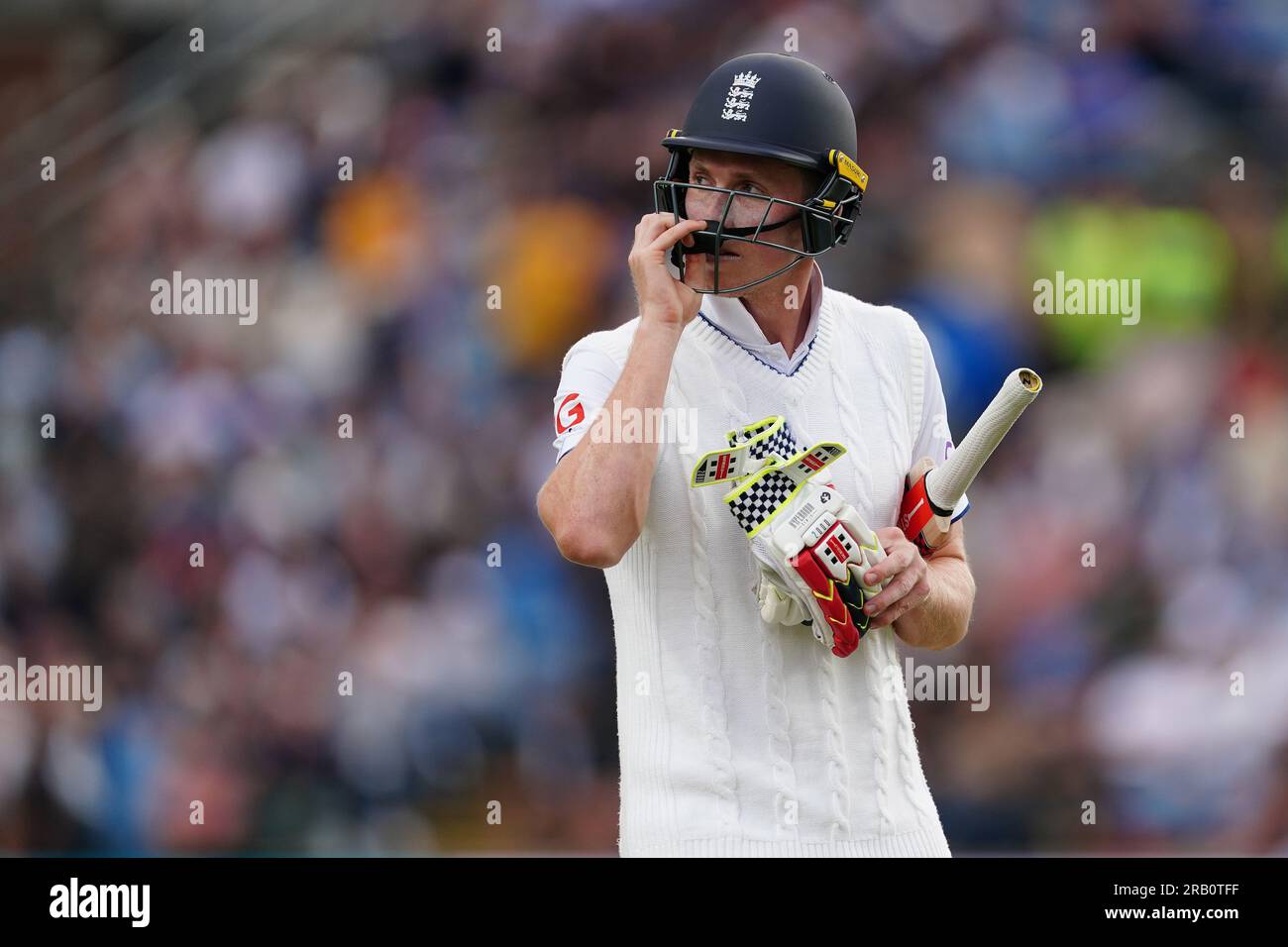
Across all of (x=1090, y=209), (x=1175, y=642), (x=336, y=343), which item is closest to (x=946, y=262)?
(x=1090, y=209)

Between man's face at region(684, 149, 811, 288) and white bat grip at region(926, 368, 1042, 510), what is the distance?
42 centimetres

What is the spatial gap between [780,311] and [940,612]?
0.57 meters

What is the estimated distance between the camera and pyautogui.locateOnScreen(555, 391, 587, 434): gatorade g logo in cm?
229

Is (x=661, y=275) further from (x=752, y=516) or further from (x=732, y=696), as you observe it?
(x=732, y=696)

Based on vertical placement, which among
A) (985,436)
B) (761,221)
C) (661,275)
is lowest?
(985,436)

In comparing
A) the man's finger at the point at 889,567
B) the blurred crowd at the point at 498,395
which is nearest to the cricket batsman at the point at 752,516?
the man's finger at the point at 889,567

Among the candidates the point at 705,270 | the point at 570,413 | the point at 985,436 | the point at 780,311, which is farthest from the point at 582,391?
the point at 985,436

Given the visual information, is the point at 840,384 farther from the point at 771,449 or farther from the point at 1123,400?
the point at 1123,400

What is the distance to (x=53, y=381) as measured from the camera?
5.26 metres

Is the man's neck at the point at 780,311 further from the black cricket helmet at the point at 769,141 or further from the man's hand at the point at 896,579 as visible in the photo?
the man's hand at the point at 896,579

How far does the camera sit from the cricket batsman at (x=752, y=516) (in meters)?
2.22

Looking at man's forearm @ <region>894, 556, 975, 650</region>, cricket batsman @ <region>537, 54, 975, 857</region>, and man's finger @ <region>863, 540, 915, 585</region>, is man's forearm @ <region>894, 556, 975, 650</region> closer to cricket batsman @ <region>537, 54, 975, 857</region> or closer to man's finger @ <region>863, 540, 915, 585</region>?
cricket batsman @ <region>537, 54, 975, 857</region>

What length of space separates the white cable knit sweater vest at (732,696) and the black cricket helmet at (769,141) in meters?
0.20

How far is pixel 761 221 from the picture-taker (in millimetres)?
2354
